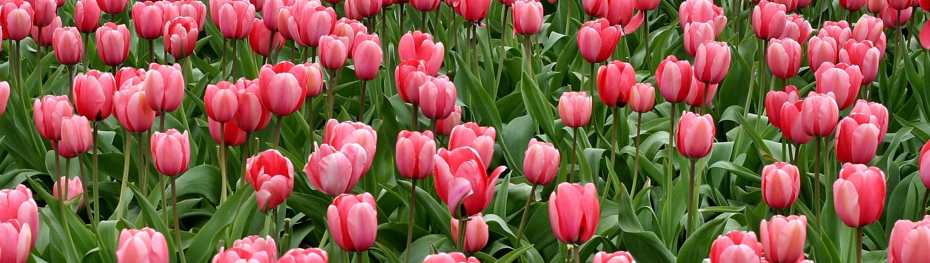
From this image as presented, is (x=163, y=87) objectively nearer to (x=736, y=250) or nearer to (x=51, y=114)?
(x=51, y=114)

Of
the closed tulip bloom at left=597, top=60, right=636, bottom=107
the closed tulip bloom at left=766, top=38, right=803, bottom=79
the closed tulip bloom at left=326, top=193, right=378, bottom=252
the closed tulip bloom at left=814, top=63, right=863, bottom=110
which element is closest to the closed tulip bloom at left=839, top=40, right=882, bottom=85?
the closed tulip bloom at left=766, top=38, right=803, bottom=79

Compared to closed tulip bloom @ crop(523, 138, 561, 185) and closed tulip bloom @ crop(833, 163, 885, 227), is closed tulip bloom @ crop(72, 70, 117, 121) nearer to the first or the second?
closed tulip bloom @ crop(523, 138, 561, 185)

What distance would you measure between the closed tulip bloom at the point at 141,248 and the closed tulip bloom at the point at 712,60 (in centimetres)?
144

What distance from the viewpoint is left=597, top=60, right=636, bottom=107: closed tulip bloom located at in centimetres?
247

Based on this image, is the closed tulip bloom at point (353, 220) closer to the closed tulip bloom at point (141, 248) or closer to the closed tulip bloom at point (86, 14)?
the closed tulip bloom at point (141, 248)

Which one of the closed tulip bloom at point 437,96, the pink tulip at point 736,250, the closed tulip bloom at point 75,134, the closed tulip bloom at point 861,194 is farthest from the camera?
the closed tulip bloom at point 437,96

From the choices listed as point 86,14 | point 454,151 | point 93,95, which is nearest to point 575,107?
point 454,151

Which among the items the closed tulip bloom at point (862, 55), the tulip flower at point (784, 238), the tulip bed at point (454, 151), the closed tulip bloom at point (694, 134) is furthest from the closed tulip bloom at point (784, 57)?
the tulip flower at point (784, 238)

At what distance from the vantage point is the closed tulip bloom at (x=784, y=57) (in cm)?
274

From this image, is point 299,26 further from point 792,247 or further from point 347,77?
point 792,247

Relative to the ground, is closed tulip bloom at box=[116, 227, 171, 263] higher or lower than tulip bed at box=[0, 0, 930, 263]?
higher

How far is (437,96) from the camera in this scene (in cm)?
238

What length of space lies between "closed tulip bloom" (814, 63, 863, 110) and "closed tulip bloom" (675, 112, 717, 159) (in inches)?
20.5

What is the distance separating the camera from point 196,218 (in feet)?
8.79
